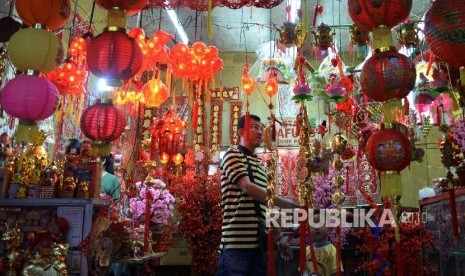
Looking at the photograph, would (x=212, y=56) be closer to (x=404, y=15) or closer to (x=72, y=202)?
(x=72, y=202)

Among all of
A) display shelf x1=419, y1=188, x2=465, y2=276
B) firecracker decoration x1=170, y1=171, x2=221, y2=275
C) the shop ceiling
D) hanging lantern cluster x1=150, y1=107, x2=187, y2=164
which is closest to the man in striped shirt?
display shelf x1=419, y1=188, x2=465, y2=276

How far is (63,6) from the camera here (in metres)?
2.11

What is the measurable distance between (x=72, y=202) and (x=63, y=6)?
3.73 feet

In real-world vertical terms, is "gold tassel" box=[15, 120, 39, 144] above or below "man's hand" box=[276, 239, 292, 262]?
above

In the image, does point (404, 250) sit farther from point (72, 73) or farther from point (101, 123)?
point (72, 73)

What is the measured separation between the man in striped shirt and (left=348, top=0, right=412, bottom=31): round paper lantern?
1.09 m

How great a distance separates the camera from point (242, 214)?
252cm

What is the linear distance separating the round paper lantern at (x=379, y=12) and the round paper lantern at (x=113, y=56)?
3.45 ft

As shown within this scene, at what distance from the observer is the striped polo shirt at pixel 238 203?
2.47 m

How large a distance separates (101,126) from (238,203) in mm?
963

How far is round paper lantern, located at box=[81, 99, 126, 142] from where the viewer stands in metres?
2.07

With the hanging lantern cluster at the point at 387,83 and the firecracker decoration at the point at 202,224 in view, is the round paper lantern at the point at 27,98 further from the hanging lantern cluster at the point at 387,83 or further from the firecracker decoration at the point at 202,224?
the firecracker decoration at the point at 202,224

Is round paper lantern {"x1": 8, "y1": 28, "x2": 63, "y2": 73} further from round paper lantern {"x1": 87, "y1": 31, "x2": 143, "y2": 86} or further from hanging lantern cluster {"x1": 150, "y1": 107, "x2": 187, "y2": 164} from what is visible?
hanging lantern cluster {"x1": 150, "y1": 107, "x2": 187, "y2": 164}

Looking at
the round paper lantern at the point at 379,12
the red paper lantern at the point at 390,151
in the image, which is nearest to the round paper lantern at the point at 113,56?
the round paper lantern at the point at 379,12
